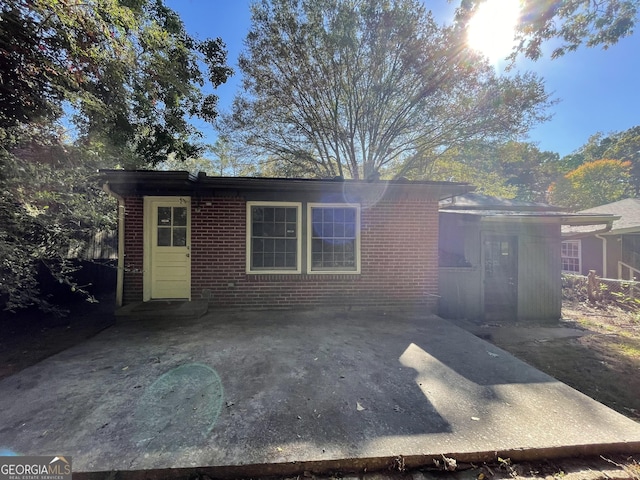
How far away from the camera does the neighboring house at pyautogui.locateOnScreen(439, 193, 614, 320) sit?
6352 millimetres

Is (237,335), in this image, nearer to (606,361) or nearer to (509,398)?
(509,398)

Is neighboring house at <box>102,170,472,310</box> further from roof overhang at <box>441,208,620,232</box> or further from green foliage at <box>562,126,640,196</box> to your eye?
green foliage at <box>562,126,640,196</box>

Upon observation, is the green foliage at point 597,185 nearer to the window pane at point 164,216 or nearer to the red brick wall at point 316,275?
the red brick wall at point 316,275

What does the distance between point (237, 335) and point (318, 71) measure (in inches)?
403

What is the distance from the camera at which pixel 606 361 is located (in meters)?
4.34

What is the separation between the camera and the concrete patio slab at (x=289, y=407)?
2.01 meters

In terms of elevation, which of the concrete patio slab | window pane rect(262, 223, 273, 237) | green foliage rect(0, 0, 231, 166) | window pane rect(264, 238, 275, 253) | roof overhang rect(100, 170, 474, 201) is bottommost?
the concrete patio slab

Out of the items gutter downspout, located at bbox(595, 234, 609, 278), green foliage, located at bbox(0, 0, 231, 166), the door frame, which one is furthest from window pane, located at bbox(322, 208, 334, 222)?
gutter downspout, located at bbox(595, 234, 609, 278)

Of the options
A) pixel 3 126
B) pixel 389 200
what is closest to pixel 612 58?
pixel 389 200

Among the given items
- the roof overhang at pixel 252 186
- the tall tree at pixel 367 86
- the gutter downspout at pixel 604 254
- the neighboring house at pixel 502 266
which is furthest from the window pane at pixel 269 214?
the gutter downspout at pixel 604 254

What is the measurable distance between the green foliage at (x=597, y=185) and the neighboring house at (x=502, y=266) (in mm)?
22214

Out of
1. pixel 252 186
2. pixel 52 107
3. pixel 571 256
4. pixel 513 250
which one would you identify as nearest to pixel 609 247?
pixel 571 256

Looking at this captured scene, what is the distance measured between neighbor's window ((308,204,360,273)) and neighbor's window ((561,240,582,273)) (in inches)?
489

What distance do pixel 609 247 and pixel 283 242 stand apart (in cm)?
1371
